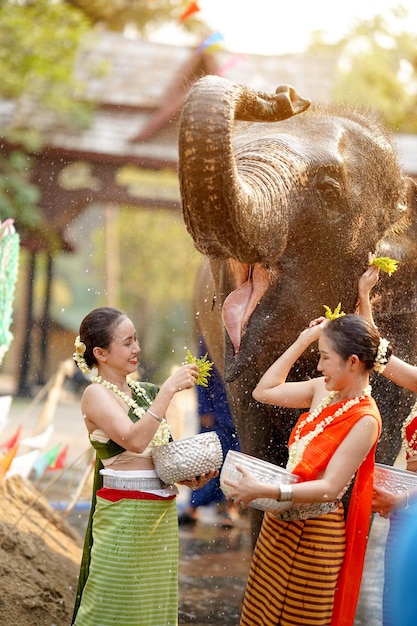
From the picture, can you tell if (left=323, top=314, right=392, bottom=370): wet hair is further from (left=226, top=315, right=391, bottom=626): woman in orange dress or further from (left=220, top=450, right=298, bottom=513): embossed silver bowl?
(left=220, top=450, right=298, bottom=513): embossed silver bowl

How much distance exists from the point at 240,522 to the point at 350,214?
11.9 feet

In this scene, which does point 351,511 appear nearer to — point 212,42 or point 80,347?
point 80,347

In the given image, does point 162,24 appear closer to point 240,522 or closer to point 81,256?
point 81,256

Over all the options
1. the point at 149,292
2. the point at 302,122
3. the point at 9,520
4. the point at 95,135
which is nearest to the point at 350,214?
the point at 302,122

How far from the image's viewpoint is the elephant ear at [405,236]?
15.3 ft

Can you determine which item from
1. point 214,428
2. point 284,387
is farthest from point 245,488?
point 214,428

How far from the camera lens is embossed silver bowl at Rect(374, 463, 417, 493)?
3529 mm

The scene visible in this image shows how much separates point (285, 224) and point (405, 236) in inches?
37.9

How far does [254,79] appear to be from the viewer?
42.6 feet

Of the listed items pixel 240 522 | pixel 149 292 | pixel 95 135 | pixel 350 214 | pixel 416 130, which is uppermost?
pixel 350 214

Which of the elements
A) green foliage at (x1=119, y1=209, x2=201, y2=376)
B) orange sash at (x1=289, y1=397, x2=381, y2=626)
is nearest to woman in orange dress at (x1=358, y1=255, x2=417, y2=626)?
orange sash at (x1=289, y1=397, x2=381, y2=626)

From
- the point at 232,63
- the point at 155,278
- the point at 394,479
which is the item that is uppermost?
the point at 394,479

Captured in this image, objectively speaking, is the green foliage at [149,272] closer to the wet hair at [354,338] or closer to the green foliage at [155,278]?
the green foliage at [155,278]

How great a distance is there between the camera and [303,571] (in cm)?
335
